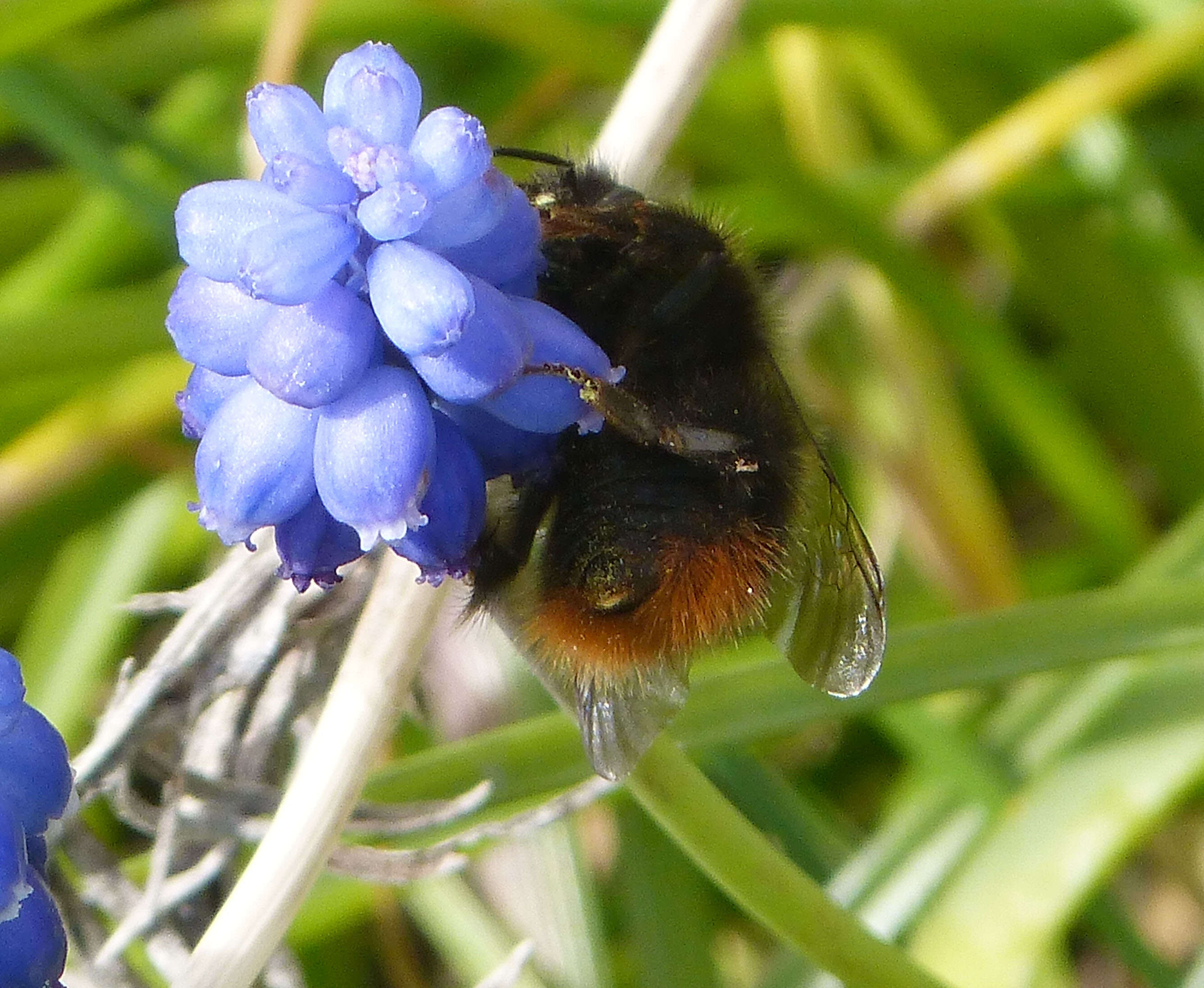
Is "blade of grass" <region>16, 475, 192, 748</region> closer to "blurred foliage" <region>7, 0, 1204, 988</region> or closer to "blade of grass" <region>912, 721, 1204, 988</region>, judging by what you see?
"blurred foliage" <region>7, 0, 1204, 988</region>

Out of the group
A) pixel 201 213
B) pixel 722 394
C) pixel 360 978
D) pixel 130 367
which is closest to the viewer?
pixel 201 213

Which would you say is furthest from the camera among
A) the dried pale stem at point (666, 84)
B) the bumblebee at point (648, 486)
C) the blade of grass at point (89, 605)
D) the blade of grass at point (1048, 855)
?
the blade of grass at point (89, 605)

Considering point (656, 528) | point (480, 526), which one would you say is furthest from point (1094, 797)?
point (480, 526)

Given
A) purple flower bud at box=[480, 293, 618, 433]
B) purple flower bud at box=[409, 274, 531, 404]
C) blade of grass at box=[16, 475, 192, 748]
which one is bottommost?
blade of grass at box=[16, 475, 192, 748]

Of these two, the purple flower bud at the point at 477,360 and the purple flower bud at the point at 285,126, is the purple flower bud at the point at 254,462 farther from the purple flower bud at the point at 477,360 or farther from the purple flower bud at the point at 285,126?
the purple flower bud at the point at 285,126

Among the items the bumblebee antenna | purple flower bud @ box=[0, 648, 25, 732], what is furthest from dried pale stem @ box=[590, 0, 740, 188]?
purple flower bud @ box=[0, 648, 25, 732]

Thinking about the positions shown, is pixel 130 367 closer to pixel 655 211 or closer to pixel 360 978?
pixel 360 978

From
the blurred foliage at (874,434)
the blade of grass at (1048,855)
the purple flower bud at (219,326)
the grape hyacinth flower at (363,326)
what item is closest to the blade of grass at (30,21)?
the blurred foliage at (874,434)
